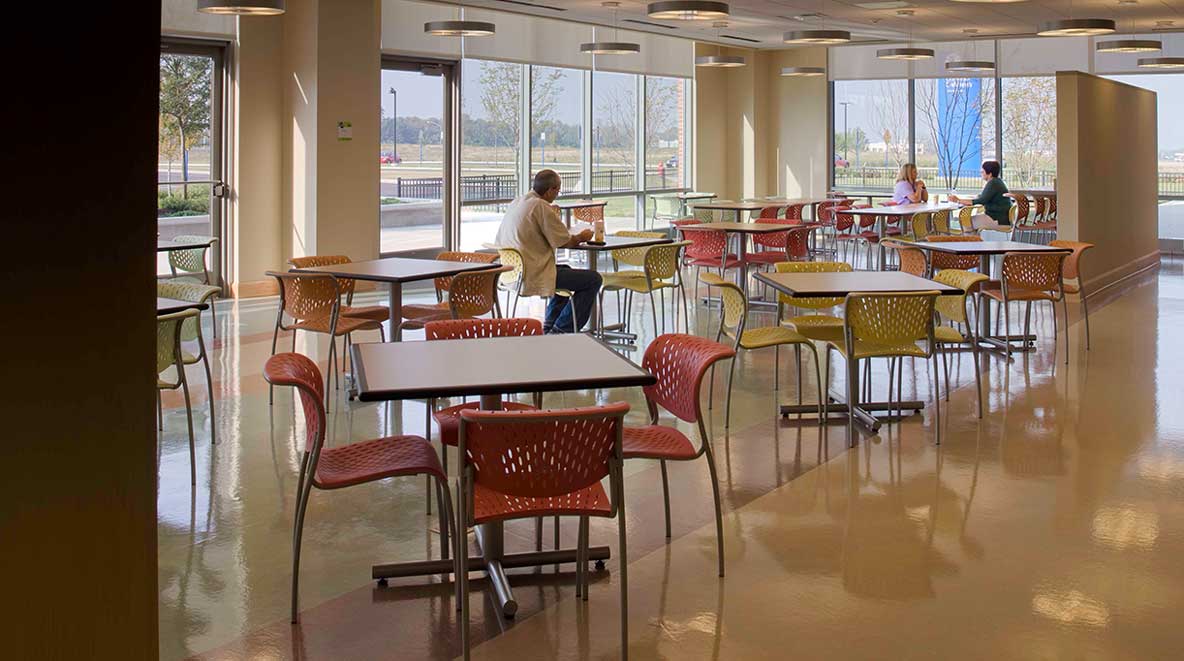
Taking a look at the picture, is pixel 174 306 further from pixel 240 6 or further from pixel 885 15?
pixel 885 15

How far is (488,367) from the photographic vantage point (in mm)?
4086

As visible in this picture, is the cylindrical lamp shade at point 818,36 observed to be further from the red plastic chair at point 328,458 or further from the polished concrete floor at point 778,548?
the red plastic chair at point 328,458

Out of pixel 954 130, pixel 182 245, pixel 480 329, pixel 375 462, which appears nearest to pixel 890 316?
pixel 480 329

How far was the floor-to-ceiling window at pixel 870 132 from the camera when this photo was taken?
1977cm

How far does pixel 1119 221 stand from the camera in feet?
45.2

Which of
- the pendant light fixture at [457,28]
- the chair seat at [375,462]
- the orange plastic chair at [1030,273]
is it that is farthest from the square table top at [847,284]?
the pendant light fixture at [457,28]

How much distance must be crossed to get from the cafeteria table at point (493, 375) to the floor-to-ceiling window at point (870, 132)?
16.1 m

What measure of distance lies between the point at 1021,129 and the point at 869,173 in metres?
2.50

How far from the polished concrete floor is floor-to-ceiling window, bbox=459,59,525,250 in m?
7.73

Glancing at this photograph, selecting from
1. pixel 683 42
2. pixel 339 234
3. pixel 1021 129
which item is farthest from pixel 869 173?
pixel 339 234

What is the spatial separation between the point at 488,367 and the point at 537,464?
0.71 m

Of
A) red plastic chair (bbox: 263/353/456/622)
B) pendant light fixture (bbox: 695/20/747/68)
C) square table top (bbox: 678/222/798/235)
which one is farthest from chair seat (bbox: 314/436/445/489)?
pendant light fixture (bbox: 695/20/747/68)

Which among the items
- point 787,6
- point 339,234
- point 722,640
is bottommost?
point 722,640

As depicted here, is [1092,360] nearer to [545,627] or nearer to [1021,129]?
[545,627]
